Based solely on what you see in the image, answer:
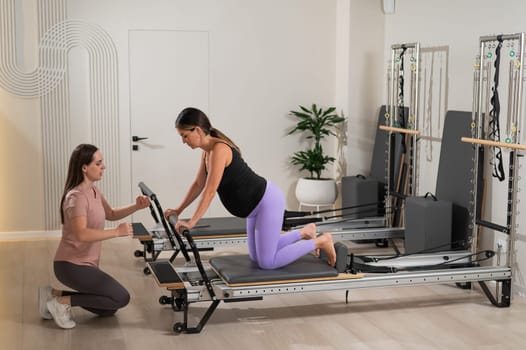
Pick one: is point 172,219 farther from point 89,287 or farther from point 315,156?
point 315,156

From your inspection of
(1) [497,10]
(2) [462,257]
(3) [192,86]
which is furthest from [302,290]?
(3) [192,86]

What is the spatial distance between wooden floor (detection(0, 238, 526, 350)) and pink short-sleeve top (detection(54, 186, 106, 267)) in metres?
0.39

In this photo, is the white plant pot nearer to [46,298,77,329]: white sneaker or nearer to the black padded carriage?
the black padded carriage

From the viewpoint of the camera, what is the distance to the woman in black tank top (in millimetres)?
4016

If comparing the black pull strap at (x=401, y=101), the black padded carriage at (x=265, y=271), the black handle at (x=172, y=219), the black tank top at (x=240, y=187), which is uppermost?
the black pull strap at (x=401, y=101)

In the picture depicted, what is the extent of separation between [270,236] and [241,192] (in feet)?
0.98

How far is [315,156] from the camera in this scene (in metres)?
6.78

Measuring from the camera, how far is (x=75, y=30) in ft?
21.0

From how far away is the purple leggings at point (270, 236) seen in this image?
411 cm

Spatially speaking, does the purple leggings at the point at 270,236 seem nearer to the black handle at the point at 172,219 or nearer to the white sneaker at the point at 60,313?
the black handle at the point at 172,219

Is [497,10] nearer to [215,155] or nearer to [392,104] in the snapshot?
[392,104]

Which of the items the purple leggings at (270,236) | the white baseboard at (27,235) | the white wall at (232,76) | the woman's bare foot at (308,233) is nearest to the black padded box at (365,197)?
the white wall at (232,76)

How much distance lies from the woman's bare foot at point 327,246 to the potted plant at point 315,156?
2.40 metres

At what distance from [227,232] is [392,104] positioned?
190 centimetres
